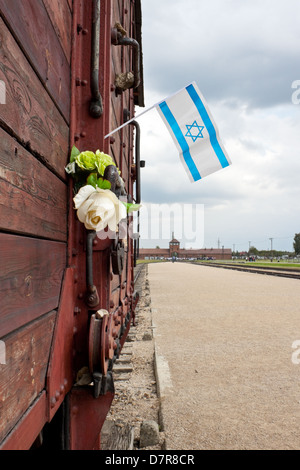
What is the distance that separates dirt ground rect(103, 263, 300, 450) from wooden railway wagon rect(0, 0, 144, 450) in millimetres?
1674

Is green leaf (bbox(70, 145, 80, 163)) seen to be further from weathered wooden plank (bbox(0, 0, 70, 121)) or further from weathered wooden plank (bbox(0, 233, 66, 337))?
weathered wooden plank (bbox(0, 233, 66, 337))

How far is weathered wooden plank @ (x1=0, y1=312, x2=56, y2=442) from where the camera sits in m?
1.21

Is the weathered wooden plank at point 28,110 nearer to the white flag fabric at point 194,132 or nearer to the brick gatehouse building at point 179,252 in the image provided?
the white flag fabric at point 194,132

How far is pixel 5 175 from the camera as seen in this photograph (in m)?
1.20

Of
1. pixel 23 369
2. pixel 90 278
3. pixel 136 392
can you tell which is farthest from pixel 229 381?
pixel 23 369

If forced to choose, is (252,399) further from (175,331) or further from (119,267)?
(175,331)

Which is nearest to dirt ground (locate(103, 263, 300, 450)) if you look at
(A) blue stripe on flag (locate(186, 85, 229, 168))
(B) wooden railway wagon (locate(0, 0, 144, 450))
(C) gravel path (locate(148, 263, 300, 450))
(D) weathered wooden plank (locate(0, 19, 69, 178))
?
(C) gravel path (locate(148, 263, 300, 450))

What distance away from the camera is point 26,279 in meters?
1.38

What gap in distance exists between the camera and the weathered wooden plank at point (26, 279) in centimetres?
120

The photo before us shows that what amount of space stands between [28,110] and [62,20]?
31.2 inches

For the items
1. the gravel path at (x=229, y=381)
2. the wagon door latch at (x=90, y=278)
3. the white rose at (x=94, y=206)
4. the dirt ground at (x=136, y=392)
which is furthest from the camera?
the dirt ground at (x=136, y=392)

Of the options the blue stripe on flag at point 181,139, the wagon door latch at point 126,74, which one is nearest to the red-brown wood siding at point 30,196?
the wagon door latch at point 126,74

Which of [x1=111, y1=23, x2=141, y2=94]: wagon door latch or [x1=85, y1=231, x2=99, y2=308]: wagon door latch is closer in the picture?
[x1=85, y1=231, x2=99, y2=308]: wagon door latch

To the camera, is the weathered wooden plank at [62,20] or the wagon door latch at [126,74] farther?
the wagon door latch at [126,74]
